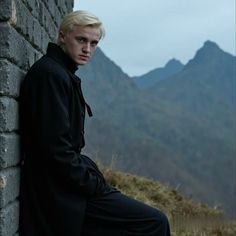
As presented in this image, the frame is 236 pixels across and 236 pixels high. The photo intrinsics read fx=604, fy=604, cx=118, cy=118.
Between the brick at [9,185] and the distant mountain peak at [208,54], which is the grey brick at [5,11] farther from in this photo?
the distant mountain peak at [208,54]

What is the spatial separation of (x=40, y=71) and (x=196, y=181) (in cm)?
5422

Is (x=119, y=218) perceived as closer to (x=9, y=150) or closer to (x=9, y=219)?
(x=9, y=219)

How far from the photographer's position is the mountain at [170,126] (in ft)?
183

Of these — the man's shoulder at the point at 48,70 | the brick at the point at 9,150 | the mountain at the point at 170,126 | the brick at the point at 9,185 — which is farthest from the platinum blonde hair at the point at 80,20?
the mountain at the point at 170,126

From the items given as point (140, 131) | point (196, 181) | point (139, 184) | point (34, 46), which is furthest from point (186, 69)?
point (34, 46)

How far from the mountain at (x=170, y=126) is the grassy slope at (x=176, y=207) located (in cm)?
3972

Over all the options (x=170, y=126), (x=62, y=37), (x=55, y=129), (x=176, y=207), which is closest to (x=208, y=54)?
(x=170, y=126)

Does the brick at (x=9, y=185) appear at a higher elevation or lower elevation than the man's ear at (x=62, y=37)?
lower

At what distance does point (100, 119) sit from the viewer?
193 feet

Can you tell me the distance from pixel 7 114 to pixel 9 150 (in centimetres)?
19

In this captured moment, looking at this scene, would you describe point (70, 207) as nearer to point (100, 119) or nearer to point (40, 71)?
point (40, 71)

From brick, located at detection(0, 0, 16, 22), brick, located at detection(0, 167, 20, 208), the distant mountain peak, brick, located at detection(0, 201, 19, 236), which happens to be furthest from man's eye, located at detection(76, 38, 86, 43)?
the distant mountain peak

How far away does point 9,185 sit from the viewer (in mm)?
3158

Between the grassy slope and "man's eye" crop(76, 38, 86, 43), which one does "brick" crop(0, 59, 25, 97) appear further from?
the grassy slope
